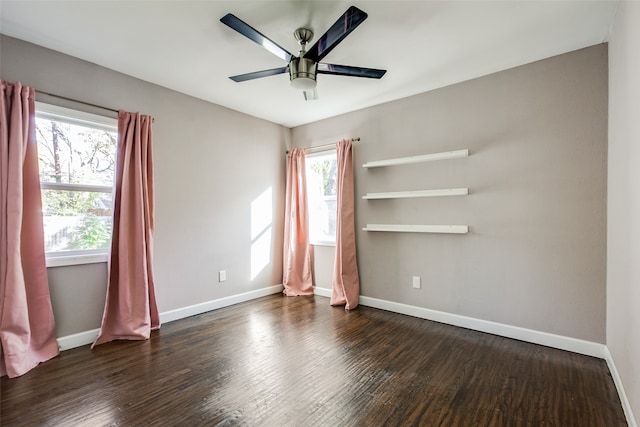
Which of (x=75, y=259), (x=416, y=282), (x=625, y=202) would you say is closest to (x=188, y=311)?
(x=75, y=259)

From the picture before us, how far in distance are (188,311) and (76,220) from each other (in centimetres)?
144

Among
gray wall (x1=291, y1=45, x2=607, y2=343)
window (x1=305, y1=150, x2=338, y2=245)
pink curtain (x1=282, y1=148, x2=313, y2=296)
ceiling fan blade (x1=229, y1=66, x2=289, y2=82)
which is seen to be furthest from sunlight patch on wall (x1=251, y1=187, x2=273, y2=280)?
ceiling fan blade (x1=229, y1=66, x2=289, y2=82)

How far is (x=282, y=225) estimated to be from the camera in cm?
452

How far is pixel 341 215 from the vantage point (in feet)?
12.4

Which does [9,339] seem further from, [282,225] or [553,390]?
[553,390]

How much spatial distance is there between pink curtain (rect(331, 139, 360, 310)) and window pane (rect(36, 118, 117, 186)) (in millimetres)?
2477

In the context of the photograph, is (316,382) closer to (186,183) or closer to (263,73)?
(263,73)

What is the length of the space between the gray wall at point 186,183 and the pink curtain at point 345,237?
3.55ft

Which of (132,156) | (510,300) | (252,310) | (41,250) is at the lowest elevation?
(252,310)

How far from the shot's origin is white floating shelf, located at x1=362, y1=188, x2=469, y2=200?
9.70 ft

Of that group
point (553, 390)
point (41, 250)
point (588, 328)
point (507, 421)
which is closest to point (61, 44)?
point (41, 250)

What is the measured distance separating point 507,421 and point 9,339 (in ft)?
10.8

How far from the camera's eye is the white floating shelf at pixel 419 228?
2.98 m

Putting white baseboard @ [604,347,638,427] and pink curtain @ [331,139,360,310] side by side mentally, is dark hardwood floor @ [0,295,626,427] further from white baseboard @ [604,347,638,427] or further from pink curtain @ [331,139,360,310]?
pink curtain @ [331,139,360,310]
